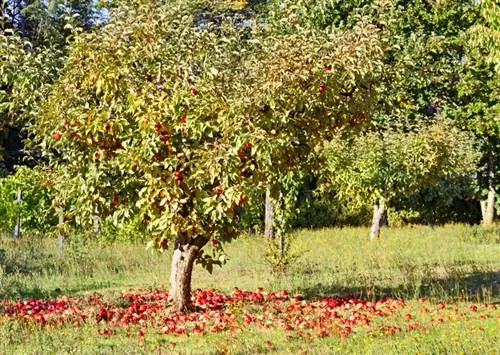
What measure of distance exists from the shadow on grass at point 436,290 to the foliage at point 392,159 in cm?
685

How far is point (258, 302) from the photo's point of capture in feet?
33.5

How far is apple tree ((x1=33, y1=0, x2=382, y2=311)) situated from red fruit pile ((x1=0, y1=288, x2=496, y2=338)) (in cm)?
93

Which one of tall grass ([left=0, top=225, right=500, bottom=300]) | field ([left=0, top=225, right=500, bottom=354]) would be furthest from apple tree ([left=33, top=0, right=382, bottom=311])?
tall grass ([left=0, top=225, right=500, bottom=300])

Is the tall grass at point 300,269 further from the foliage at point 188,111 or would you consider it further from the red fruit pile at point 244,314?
the foliage at point 188,111

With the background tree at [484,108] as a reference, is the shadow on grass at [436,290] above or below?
below

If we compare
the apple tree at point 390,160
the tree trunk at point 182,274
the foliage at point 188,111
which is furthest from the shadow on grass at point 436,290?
the apple tree at point 390,160

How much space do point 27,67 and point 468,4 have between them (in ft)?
69.5

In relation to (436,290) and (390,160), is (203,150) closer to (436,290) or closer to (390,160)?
(436,290)

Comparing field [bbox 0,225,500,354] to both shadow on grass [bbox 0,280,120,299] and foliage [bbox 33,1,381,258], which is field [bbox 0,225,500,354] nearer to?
shadow on grass [bbox 0,280,120,299]

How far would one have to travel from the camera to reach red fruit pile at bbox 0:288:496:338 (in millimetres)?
8398

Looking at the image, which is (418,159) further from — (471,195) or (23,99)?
(23,99)

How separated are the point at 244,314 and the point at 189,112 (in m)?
2.87

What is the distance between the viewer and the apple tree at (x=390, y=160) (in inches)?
757

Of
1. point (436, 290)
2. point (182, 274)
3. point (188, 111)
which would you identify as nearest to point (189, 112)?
point (188, 111)
